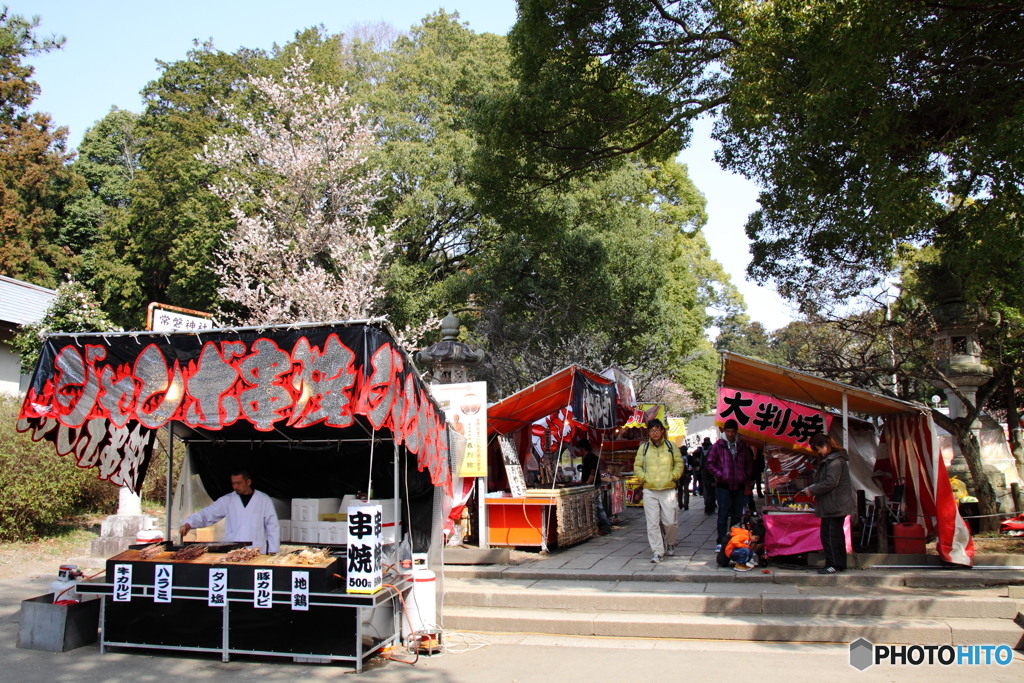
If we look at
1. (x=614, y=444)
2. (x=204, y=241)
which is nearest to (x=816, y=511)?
(x=614, y=444)

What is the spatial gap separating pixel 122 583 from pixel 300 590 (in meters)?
1.86

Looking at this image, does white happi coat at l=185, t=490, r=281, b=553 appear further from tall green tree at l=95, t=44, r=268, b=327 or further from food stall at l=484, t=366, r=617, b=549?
tall green tree at l=95, t=44, r=268, b=327

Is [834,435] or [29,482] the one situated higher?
[834,435]

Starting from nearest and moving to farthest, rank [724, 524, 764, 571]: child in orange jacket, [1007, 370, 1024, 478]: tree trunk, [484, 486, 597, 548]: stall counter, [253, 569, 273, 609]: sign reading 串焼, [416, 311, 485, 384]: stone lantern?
[253, 569, 273, 609]: sign reading 串焼 < [724, 524, 764, 571]: child in orange jacket < [484, 486, 597, 548]: stall counter < [416, 311, 485, 384]: stone lantern < [1007, 370, 1024, 478]: tree trunk

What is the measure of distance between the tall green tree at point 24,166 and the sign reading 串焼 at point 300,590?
26.0 m

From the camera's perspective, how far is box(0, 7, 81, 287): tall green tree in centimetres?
2631

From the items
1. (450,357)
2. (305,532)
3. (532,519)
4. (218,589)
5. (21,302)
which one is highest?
(21,302)

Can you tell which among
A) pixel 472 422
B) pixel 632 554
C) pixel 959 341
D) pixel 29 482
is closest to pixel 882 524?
pixel 632 554

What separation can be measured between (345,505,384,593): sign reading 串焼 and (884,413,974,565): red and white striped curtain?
21.4 ft

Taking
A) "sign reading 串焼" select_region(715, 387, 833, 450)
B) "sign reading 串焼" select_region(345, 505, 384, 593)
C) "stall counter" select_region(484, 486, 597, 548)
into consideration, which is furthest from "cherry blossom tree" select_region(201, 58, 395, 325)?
"sign reading 串焼" select_region(345, 505, 384, 593)

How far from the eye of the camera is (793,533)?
875 cm

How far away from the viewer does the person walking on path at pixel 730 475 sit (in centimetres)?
952

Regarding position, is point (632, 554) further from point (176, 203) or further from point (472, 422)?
Answer: point (176, 203)

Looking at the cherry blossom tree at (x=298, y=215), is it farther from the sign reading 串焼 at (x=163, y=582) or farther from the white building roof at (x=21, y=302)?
the sign reading 串焼 at (x=163, y=582)
